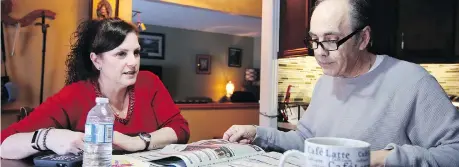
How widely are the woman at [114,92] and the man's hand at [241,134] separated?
0.23 meters

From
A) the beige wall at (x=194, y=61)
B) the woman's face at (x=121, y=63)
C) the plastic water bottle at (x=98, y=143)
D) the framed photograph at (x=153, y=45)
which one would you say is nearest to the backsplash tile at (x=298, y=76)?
the woman's face at (x=121, y=63)

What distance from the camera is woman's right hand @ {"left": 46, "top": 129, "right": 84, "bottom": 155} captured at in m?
0.99

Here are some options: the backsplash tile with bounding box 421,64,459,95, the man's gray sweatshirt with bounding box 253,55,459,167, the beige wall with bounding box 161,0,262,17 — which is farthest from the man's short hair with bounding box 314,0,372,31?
the beige wall with bounding box 161,0,262,17

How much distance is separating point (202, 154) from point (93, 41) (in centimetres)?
78

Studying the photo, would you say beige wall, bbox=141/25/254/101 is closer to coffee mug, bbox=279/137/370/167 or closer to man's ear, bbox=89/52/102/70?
man's ear, bbox=89/52/102/70

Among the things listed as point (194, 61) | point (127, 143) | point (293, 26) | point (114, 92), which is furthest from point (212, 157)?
point (194, 61)

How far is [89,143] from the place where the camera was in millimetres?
820

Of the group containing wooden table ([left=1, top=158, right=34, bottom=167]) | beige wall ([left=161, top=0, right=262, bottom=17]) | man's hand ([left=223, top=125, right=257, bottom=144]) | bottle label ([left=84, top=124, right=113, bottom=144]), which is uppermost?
beige wall ([left=161, top=0, right=262, bottom=17])

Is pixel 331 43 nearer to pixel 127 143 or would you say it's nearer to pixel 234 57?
pixel 127 143

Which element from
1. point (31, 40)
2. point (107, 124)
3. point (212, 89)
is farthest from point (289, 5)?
point (212, 89)

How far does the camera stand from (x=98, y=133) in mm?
804

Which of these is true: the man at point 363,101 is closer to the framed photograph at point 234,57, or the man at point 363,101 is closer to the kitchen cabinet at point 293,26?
the kitchen cabinet at point 293,26

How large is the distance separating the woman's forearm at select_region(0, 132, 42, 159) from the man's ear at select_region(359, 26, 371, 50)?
92 centimetres

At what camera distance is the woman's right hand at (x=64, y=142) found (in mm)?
993
